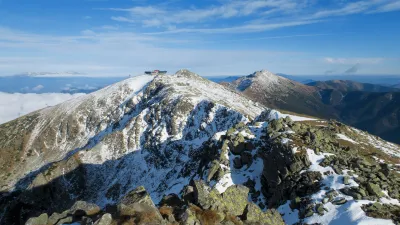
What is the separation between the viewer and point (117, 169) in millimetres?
127750

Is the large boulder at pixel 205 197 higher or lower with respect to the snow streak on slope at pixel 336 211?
higher

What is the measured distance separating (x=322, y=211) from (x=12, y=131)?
201 meters

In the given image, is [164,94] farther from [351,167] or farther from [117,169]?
[351,167]

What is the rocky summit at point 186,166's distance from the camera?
27500 mm

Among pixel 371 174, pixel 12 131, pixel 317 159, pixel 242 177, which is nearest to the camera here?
pixel 371 174

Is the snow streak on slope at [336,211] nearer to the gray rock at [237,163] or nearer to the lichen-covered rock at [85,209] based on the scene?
the gray rock at [237,163]

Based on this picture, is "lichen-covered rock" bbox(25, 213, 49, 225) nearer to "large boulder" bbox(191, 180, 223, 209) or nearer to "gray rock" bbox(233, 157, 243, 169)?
"large boulder" bbox(191, 180, 223, 209)

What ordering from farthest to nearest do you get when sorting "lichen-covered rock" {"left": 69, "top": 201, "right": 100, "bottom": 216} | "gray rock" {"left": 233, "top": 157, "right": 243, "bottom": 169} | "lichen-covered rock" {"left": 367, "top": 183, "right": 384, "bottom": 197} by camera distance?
"gray rock" {"left": 233, "top": 157, "right": 243, "bottom": 169}, "lichen-covered rock" {"left": 367, "top": 183, "right": 384, "bottom": 197}, "lichen-covered rock" {"left": 69, "top": 201, "right": 100, "bottom": 216}

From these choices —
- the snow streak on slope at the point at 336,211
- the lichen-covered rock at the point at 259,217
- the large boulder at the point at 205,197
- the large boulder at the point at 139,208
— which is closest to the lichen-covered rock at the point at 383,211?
the snow streak on slope at the point at 336,211

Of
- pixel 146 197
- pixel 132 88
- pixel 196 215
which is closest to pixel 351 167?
pixel 196 215

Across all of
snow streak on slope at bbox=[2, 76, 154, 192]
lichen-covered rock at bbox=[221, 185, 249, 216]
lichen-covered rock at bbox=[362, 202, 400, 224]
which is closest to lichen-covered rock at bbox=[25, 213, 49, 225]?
lichen-covered rock at bbox=[221, 185, 249, 216]

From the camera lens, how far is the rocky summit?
27.5 m

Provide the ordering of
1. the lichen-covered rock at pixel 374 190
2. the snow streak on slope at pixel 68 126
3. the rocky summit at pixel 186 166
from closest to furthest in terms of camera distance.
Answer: the rocky summit at pixel 186 166 < the lichen-covered rock at pixel 374 190 < the snow streak on slope at pixel 68 126

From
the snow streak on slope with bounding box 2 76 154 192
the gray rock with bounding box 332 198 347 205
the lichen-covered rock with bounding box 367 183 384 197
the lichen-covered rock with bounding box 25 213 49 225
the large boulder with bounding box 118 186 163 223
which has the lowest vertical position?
the snow streak on slope with bounding box 2 76 154 192
